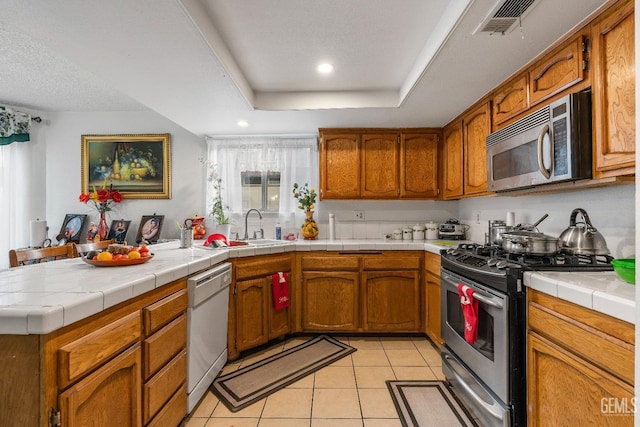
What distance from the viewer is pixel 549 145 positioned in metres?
1.57

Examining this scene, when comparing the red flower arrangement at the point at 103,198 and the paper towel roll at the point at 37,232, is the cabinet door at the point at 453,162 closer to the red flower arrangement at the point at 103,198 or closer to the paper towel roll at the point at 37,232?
the red flower arrangement at the point at 103,198

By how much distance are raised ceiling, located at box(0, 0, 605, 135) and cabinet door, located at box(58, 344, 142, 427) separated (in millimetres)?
1497

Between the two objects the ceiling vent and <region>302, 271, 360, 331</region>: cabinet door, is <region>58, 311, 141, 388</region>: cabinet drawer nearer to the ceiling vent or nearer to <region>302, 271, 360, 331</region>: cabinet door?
<region>302, 271, 360, 331</region>: cabinet door

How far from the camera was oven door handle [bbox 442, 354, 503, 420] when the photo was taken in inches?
57.7

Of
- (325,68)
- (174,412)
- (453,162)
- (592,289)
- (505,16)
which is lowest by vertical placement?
(174,412)

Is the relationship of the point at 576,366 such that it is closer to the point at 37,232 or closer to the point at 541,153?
the point at 541,153

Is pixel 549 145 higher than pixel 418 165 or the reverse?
the reverse

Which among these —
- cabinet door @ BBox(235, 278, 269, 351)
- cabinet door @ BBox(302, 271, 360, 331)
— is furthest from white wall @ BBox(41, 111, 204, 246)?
cabinet door @ BBox(302, 271, 360, 331)

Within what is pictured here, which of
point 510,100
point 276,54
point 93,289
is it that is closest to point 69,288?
point 93,289

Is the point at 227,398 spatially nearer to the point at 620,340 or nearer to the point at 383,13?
the point at 620,340

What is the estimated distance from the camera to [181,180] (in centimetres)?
348

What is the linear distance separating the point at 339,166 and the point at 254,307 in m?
1.63

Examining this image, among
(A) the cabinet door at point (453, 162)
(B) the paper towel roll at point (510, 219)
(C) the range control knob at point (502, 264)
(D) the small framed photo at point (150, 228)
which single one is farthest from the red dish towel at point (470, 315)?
(D) the small framed photo at point (150, 228)

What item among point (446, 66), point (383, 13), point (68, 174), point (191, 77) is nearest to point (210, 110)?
point (191, 77)
